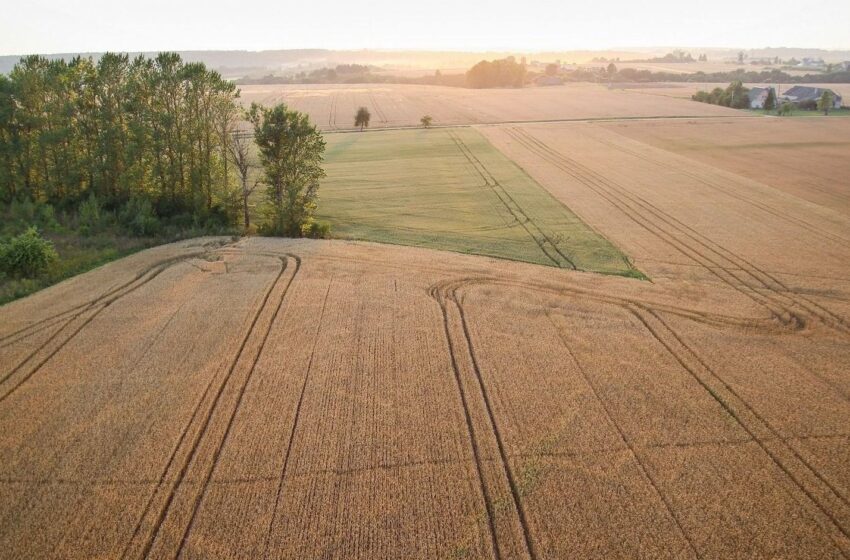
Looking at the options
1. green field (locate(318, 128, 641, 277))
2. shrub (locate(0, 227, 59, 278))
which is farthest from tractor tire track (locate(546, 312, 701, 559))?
shrub (locate(0, 227, 59, 278))

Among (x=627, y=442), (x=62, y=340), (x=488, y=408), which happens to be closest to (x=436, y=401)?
(x=488, y=408)

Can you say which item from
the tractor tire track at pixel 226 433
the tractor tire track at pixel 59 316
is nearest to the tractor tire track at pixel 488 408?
the tractor tire track at pixel 226 433

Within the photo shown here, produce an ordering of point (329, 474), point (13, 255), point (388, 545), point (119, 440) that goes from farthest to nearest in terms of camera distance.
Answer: point (13, 255) → point (119, 440) → point (329, 474) → point (388, 545)

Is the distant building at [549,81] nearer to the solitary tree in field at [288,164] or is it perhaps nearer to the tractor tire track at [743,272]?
the tractor tire track at [743,272]

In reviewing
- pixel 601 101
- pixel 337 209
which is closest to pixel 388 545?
pixel 337 209

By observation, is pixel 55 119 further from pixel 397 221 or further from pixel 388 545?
pixel 388 545

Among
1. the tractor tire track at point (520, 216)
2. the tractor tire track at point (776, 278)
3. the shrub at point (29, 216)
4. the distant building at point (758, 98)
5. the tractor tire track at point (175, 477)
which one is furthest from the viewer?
the distant building at point (758, 98)

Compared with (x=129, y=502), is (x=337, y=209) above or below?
above
